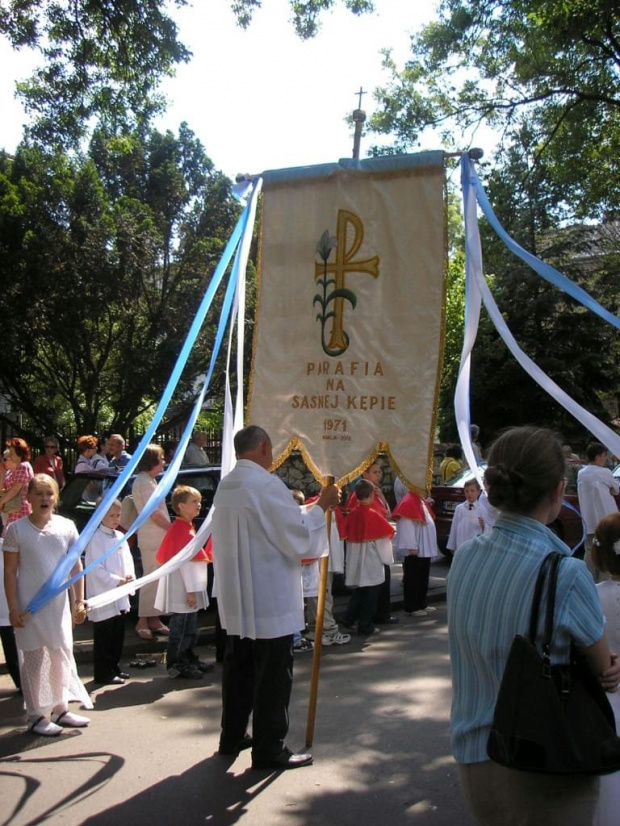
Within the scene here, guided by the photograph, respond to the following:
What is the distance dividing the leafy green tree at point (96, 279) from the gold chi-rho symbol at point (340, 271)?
9052 millimetres

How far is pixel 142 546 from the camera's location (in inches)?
314

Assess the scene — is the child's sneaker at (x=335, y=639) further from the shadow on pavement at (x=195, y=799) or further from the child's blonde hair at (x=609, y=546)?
the child's blonde hair at (x=609, y=546)

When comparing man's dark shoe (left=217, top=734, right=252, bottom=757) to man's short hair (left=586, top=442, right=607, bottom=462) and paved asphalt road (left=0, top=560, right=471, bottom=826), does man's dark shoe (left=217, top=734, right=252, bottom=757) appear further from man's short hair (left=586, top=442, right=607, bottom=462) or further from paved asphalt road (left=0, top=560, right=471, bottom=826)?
man's short hair (left=586, top=442, right=607, bottom=462)

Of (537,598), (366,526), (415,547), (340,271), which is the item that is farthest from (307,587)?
(537,598)

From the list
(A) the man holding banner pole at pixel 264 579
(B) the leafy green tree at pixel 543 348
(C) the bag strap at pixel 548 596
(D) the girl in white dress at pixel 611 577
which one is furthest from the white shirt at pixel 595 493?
(B) the leafy green tree at pixel 543 348

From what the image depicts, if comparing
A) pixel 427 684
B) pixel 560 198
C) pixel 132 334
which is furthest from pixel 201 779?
pixel 560 198

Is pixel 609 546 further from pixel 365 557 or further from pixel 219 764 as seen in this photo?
pixel 365 557

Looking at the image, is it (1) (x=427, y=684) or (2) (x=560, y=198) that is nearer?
(1) (x=427, y=684)

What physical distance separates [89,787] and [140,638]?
3484 millimetres

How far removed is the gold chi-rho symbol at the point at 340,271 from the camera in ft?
17.9

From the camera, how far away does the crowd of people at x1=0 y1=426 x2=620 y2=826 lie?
2256 mm

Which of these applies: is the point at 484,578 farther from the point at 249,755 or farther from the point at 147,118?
the point at 147,118

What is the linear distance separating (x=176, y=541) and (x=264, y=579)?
2.46m

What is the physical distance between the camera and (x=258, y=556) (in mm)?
4684
